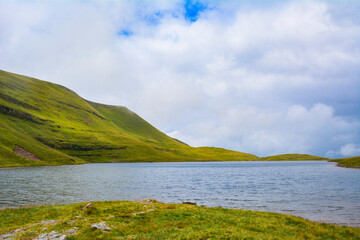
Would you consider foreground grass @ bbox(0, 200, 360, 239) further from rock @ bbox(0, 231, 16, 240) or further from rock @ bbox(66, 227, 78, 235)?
rock @ bbox(0, 231, 16, 240)

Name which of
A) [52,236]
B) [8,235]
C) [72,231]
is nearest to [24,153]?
[8,235]

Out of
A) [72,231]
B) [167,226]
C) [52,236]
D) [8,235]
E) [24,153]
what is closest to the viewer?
[52,236]

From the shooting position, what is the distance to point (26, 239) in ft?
63.2

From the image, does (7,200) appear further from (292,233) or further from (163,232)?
(292,233)

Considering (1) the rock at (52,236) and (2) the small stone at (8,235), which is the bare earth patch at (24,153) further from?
(1) the rock at (52,236)

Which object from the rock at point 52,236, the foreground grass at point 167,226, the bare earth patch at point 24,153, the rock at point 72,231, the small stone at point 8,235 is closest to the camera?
the rock at point 52,236

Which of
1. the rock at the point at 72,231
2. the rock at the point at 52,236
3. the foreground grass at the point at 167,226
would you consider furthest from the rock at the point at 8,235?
the rock at the point at 72,231

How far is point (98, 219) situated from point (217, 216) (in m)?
13.6

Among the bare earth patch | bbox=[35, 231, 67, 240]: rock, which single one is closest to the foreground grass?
bbox=[35, 231, 67, 240]: rock

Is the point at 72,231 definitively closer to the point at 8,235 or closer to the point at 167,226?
the point at 8,235

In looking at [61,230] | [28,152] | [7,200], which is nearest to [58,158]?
[28,152]

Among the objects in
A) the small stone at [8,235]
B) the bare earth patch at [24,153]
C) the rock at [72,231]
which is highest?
the bare earth patch at [24,153]

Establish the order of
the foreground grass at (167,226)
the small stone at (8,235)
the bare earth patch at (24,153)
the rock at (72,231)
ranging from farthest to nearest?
the bare earth patch at (24,153)
the small stone at (8,235)
the rock at (72,231)
the foreground grass at (167,226)

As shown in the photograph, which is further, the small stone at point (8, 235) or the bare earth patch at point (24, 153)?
the bare earth patch at point (24, 153)
